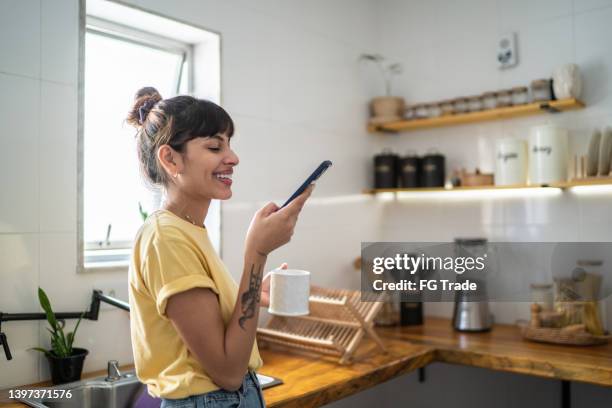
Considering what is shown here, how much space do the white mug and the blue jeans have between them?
21cm

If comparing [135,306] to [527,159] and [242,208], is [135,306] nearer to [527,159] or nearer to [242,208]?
[242,208]

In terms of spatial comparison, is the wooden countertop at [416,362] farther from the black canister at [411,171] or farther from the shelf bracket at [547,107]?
the shelf bracket at [547,107]

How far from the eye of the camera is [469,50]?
2619 mm

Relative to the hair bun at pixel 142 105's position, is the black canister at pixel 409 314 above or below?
below

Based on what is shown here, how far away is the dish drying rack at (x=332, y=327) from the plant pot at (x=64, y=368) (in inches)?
26.5

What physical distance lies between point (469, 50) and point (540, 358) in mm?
1466

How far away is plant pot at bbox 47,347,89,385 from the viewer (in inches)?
61.3

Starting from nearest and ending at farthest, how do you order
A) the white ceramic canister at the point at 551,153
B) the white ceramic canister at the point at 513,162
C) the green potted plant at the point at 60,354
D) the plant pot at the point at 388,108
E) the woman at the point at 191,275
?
1. the woman at the point at 191,275
2. the green potted plant at the point at 60,354
3. the white ceramic canister at the point at 551,153
4. the white ceramic canister at the point at 513,162
5. the plant pot at the point at 388,108

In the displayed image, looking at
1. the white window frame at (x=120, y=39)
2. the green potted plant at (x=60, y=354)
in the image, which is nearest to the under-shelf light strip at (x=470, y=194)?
the white window frame at (x=120, y=39)

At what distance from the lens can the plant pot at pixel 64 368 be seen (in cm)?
156

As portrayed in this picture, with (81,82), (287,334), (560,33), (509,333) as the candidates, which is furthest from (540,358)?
(81,82)

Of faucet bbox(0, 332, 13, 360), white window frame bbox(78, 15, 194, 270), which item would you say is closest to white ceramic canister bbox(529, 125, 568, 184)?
white window frame bbox(78, 15, 194, 270)

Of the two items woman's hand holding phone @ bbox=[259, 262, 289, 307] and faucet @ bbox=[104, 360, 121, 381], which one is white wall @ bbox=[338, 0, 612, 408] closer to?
faucet @ bbox=[104, 360, 121, 381]

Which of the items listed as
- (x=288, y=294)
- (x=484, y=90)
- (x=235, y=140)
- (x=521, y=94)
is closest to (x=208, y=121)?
(x=288, y=294)
